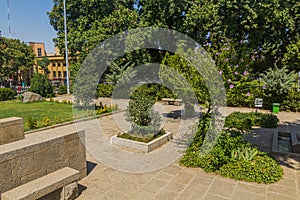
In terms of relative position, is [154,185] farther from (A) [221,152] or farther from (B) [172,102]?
(B) [172,102]

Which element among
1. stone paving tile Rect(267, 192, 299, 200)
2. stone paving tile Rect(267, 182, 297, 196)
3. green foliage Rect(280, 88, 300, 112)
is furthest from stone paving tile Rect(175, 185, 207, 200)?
green foliage Rect(280, 88, 300, 112)

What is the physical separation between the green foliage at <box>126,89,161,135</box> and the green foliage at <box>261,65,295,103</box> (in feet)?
29.3

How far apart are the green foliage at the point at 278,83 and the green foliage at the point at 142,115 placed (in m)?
8.94

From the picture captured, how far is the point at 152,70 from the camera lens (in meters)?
19.2

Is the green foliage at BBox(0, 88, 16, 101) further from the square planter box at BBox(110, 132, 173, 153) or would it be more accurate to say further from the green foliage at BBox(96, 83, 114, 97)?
the square planter box at BBox(110, 132, 173, 153)

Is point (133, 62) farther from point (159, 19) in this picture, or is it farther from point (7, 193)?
point (7, 193)

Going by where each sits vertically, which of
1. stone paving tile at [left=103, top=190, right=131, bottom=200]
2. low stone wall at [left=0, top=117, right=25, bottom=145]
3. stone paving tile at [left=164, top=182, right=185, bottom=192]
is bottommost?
stone paving tile at [left=103, top=190, right=131, bottom=200]

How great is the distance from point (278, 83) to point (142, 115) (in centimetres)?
987

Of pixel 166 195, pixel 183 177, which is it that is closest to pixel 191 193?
pixel 166 195

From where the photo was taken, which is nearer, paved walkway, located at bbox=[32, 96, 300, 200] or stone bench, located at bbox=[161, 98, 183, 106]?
paved walkway, located at bbox=[32, 96, 300, 200]

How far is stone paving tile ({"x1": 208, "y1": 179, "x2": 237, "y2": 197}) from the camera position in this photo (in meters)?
4.13

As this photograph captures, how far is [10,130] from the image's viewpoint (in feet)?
17.2

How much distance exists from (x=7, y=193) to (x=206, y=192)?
331cm

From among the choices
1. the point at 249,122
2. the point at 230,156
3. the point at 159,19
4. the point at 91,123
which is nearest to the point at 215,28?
the point at 159,19
